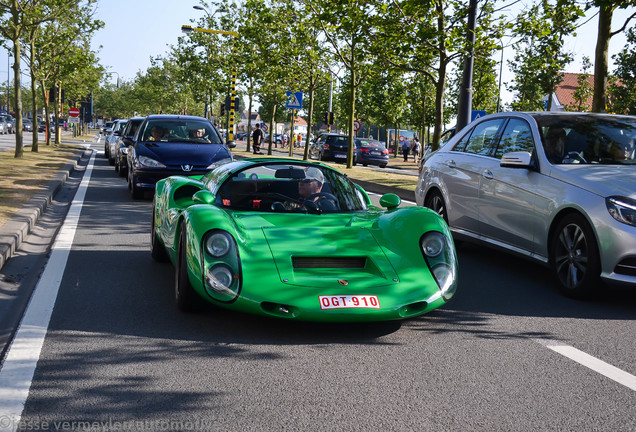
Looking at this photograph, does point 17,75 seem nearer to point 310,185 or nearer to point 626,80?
point 310,185

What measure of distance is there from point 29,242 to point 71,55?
92.6ft

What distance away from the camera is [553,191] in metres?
6.38

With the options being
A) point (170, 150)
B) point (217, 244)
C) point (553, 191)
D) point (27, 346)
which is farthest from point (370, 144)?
point (27, 346)

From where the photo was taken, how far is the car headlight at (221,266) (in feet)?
15.4

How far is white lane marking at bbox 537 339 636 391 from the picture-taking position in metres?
4.05

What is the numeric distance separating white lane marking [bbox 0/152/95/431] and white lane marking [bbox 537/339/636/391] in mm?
2988

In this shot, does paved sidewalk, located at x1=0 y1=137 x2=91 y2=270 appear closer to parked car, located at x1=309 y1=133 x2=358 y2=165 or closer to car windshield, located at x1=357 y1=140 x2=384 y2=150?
parked car, located at x1=309 y1=133 x2=358 y2=165

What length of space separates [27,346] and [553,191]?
4.27 meters

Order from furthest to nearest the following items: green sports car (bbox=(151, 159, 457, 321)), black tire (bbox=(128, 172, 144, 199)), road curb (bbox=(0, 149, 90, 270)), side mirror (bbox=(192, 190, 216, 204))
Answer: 1. black tire (bbox=(128, 172, 144, 199))
2. road curb (bbox=(0, 149, 90, 270))
3. side mirror (bbox=(192, 190, 216, 204))
4. green sports car (bbox=(151, 159, 457, 321))

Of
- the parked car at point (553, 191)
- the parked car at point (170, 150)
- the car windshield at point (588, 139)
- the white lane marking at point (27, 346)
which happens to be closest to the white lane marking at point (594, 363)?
the parked car at point (553, 191)

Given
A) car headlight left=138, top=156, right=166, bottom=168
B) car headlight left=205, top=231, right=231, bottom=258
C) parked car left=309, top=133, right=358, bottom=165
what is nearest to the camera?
car headlight left=205, top=231, right=231, bottom=258

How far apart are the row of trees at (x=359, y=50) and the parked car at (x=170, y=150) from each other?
5958mm

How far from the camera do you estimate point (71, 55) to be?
3453 cm

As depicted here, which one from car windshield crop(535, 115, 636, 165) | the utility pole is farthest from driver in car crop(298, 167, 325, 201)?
the utility pole
